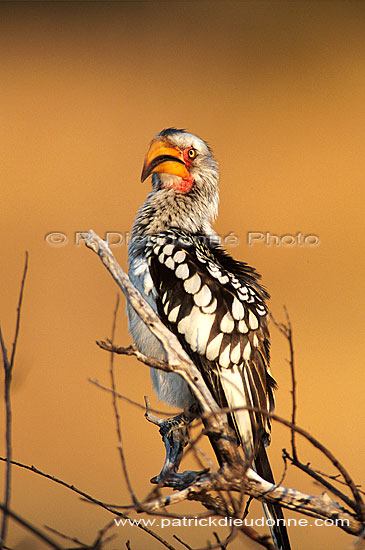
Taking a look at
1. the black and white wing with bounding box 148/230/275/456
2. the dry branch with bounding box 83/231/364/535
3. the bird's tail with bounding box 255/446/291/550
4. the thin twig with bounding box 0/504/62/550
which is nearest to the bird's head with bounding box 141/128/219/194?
the black and white wing with bounding box 148/230/275/456

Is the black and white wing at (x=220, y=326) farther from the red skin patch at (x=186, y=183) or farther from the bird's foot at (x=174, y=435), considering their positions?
the red skin patch at (x=186, y=183)

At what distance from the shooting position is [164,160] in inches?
78.4

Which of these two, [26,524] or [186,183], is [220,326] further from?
[26,524]

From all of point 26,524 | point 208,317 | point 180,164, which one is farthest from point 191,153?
point 26,524

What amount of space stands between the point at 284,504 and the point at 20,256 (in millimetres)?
2997

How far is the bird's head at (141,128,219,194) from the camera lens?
6.48 ft

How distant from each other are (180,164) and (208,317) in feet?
2.18

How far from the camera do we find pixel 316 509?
1171 mm

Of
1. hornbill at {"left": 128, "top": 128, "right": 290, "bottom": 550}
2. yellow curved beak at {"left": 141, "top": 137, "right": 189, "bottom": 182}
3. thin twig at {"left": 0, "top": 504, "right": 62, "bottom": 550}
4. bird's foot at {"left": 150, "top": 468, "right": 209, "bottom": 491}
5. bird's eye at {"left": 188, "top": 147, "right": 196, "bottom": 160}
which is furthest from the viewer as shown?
bird's eye at {"left": 188, "top": 147, "right": 196, "bottom": 160}

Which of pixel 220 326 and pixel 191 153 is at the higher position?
pixel 191 153

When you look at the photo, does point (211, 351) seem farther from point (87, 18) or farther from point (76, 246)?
point (87, 18)

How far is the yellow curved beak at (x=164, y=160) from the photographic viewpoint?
195 centimetres

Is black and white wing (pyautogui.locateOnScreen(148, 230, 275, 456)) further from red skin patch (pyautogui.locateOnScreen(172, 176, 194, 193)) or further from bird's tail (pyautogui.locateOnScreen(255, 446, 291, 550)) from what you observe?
red skin patch (pyautogui.locateOnScreen(172, 176, 194, 193))

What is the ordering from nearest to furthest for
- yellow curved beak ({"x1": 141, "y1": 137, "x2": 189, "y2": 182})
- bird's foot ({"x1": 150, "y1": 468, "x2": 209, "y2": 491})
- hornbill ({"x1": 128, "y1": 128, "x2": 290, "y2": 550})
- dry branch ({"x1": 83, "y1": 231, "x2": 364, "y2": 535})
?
1. dry branch ({"x1": 83, "y1": 231, "x2": 364, "y2": 535})
2. bird's foot ({"x1": 150, "y1": 468, "x2": 209, "y2": 491})
3. hornbill ({"x1": 128, "y1": 128, "x2": 290, "y2": 550})
4. yellow curved beak ({"x1": 141, "y1": 137, "x2": 189, "y2": 182})
